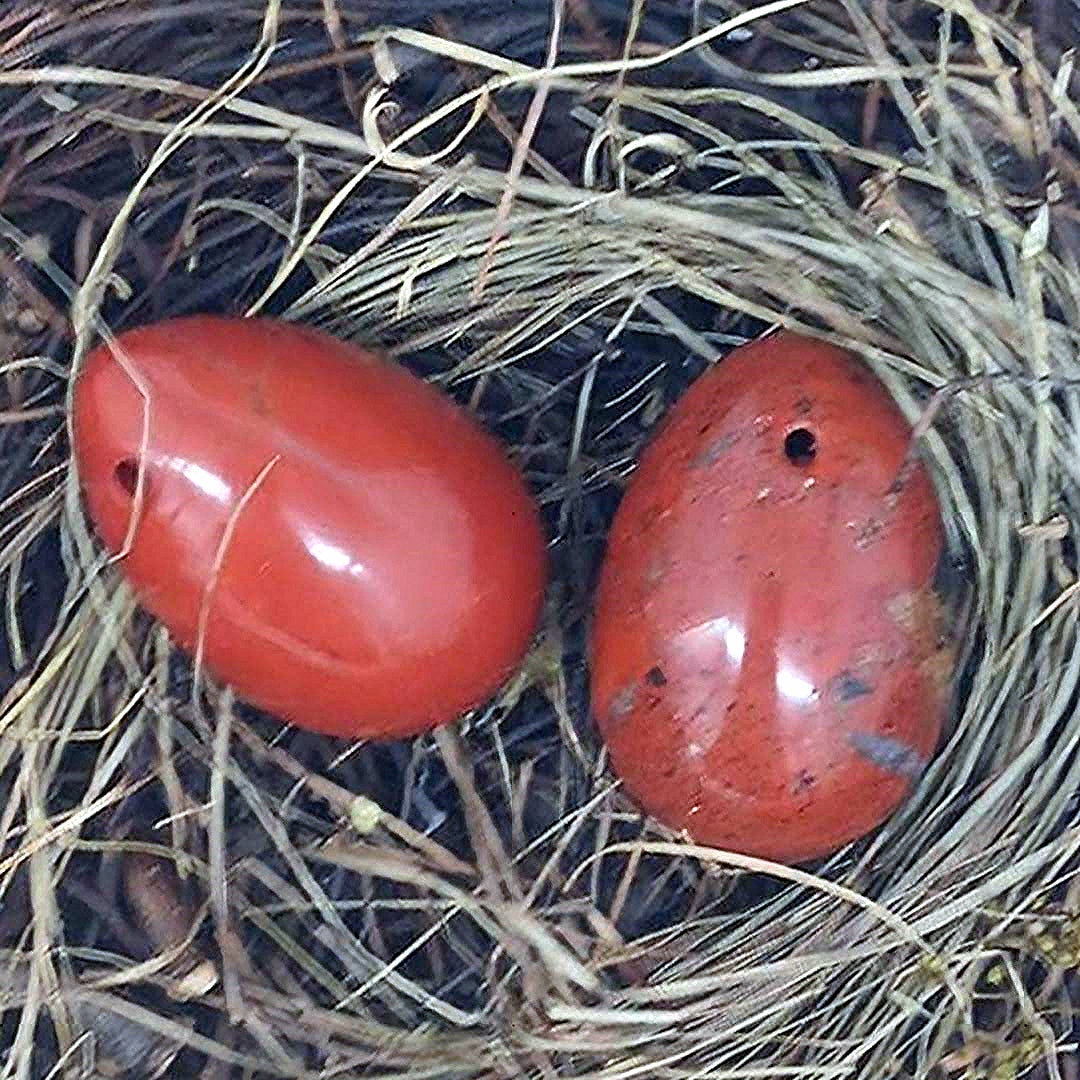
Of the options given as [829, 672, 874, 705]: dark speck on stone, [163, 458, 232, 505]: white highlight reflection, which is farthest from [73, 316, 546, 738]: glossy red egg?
[829, 672, 874, 705]: dark speck on stone

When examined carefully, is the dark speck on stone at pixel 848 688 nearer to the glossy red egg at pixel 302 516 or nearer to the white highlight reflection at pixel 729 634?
the white highlight reflection at pixel 729 634

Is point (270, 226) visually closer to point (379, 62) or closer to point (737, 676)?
point (379, 62)

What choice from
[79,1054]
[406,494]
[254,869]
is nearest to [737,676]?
[406,494]

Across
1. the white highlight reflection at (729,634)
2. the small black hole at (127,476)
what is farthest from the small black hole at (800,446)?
the small black hole at (127,476)

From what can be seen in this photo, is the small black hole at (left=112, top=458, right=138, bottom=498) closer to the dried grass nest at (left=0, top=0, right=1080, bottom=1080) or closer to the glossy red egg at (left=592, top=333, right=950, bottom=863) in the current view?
the dried grass nest at (left=0, top=0, right=1080, bottom=1080)

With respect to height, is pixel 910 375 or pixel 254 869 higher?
pixel 910 375

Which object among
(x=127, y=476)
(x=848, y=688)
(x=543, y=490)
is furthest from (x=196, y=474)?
(x=848, y=688)

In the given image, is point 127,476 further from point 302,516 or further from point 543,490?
point 543,490
